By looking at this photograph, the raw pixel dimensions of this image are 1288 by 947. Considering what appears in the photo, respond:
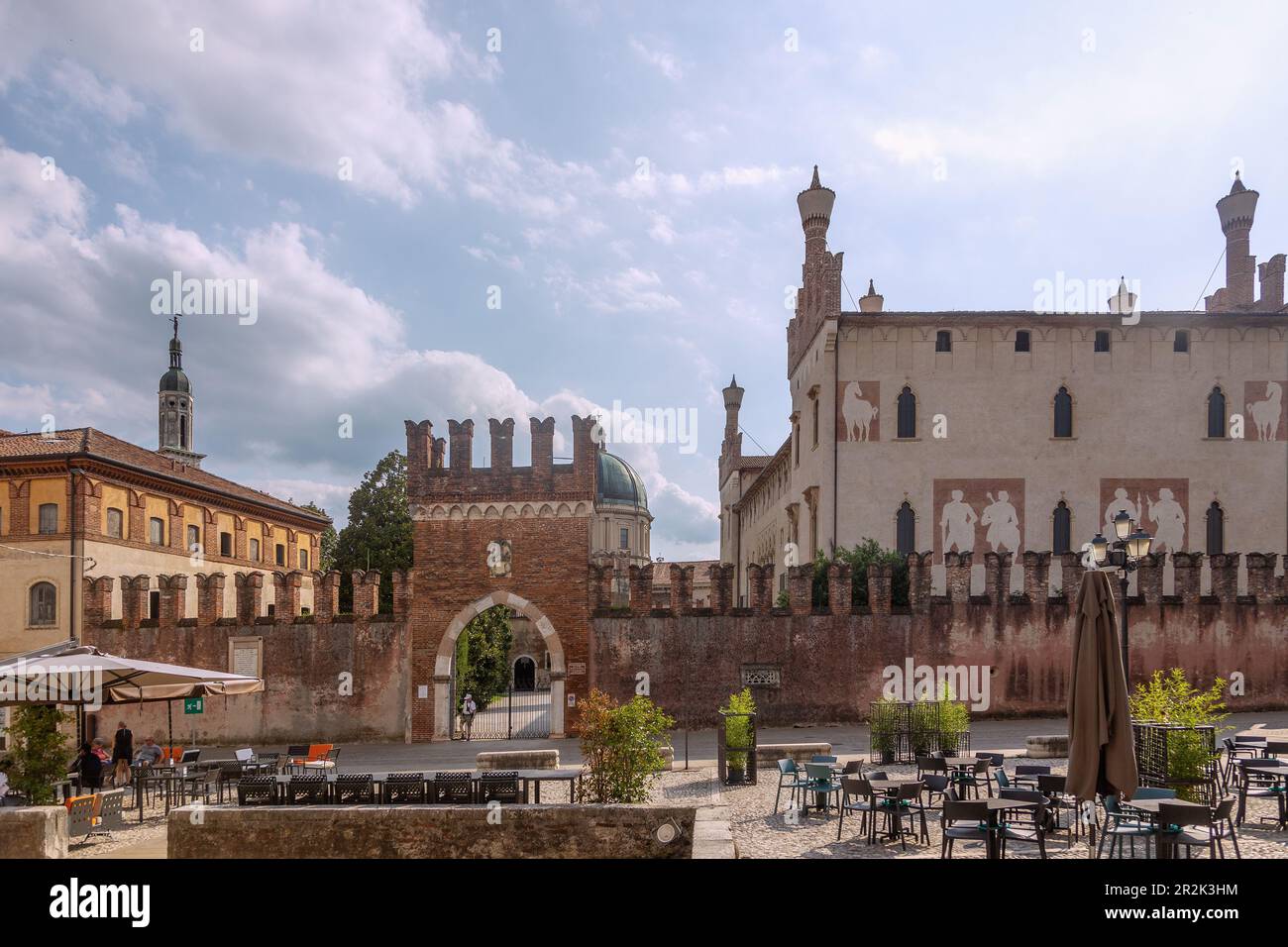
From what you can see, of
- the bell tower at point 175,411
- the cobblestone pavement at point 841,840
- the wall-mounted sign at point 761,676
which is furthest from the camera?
the bell tower at point 175,411

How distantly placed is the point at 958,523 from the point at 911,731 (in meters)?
14.8

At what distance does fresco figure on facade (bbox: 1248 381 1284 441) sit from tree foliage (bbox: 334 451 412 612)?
30.6 m

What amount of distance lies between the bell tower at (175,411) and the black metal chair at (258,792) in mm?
45547

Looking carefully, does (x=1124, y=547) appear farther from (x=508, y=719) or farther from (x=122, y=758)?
(x=508, y=719)

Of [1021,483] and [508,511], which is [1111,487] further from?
[508,511]

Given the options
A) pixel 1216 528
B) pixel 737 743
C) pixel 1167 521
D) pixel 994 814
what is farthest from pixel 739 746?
pixel 1216 528

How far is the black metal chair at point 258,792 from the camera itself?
1150 cm

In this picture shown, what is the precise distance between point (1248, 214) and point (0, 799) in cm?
4126

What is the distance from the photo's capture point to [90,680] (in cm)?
1384

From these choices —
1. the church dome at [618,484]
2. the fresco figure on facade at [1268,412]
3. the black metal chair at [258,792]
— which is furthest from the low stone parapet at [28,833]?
the church dome at [618,484]

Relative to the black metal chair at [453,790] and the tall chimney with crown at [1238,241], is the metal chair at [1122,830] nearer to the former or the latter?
the black metal chair at [453,790]
